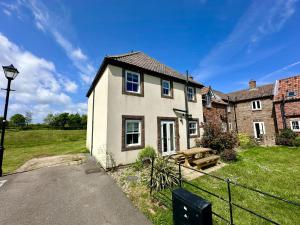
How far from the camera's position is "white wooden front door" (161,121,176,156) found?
438 inches

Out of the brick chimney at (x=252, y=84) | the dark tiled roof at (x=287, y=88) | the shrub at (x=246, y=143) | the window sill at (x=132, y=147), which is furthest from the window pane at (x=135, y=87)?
the brick chimney at (x=252, y=84)

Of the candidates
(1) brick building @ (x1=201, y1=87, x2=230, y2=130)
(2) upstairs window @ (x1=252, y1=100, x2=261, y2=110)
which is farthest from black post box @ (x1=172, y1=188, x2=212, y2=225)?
(2) upstairs window @ (x1=252, y1=100, x2=261, y2=110)

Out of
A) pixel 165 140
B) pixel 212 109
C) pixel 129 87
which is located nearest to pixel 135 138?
pixel 165 140

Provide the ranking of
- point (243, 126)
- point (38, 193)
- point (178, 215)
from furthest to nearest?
point (243, 126)
point (38, 193)
point (178, 215)

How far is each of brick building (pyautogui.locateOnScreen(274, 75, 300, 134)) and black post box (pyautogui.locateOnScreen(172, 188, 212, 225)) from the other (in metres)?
21.7

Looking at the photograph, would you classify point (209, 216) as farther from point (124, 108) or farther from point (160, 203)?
point (124, 108)

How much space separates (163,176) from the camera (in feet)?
19.8

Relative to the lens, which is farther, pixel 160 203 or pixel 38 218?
pixel 160 203

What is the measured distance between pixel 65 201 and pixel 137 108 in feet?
20.6

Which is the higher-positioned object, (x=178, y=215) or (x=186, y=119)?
(x=186, y=119)

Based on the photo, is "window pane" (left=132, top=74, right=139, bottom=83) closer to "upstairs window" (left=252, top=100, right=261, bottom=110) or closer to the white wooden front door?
the white wooden front door

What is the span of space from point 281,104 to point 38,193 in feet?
82.4

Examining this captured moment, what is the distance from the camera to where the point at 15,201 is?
16.6ft

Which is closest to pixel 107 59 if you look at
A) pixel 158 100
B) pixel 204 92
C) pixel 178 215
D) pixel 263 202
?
pixel 158 100
